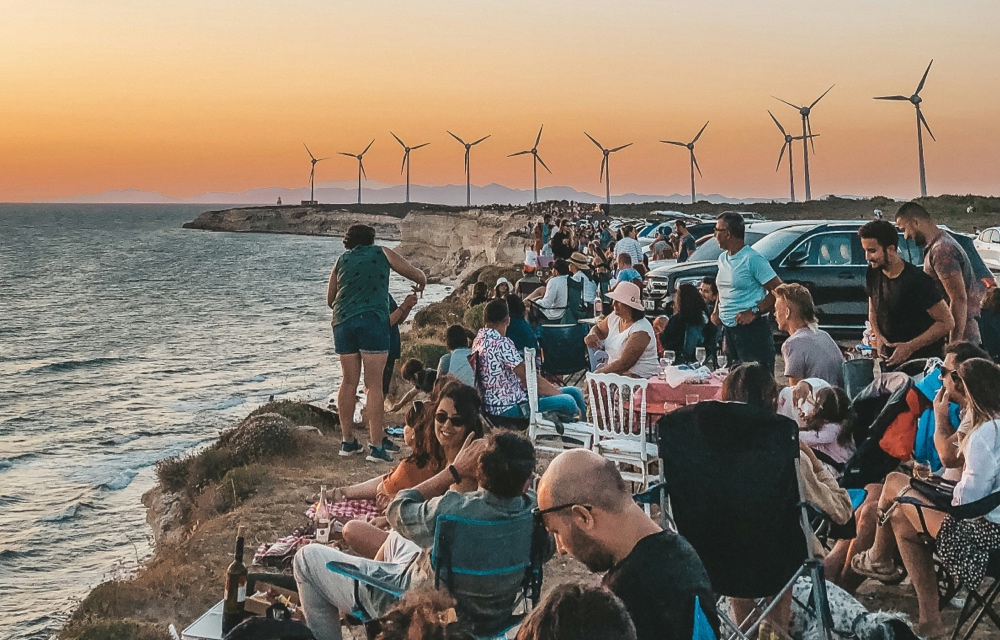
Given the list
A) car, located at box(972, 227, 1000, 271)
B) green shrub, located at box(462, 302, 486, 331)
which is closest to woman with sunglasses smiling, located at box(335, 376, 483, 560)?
green shrub, located at box(462, 302, 486, 331)

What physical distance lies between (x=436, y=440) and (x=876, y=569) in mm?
2330

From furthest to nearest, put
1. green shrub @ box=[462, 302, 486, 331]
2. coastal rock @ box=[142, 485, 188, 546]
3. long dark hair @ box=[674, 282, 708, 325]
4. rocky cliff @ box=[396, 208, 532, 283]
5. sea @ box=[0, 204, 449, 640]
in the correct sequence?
1. rocky cliff @ box=[396, 208, 532, 283]
2. green shrub @ box=[462, 302, 486, 331]
3. sea @ box=[0, 204, 449, 640]
4. coastal rock @ box=[142, 485, 188, 546]
5. long dark hair @ box=[674, 282, 708, 325]

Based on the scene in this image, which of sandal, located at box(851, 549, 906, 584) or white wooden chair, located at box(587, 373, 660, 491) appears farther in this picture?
white wooden chair, located at box(587, 373, 660, 491)

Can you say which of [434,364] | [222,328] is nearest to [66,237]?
[222,328]

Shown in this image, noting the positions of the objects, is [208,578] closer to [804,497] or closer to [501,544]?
[501,544]

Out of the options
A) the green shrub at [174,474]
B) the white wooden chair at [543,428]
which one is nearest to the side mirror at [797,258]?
the white wooden chair at [543,428]

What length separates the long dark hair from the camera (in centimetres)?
974

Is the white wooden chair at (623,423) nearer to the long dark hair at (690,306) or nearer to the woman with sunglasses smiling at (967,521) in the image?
the woman with sunglasses smiling at (967,521)

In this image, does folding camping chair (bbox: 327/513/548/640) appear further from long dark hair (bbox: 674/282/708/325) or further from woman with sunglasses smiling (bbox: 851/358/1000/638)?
long dark hair (bbox: 674/282/708/325)

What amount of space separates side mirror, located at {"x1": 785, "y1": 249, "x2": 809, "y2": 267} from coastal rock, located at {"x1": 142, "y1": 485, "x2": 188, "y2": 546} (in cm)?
834

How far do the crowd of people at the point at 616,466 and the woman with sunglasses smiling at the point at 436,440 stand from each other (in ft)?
0.03

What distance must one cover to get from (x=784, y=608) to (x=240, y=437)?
25.6 feet

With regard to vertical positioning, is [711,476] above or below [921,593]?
above

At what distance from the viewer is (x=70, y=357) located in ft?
116
